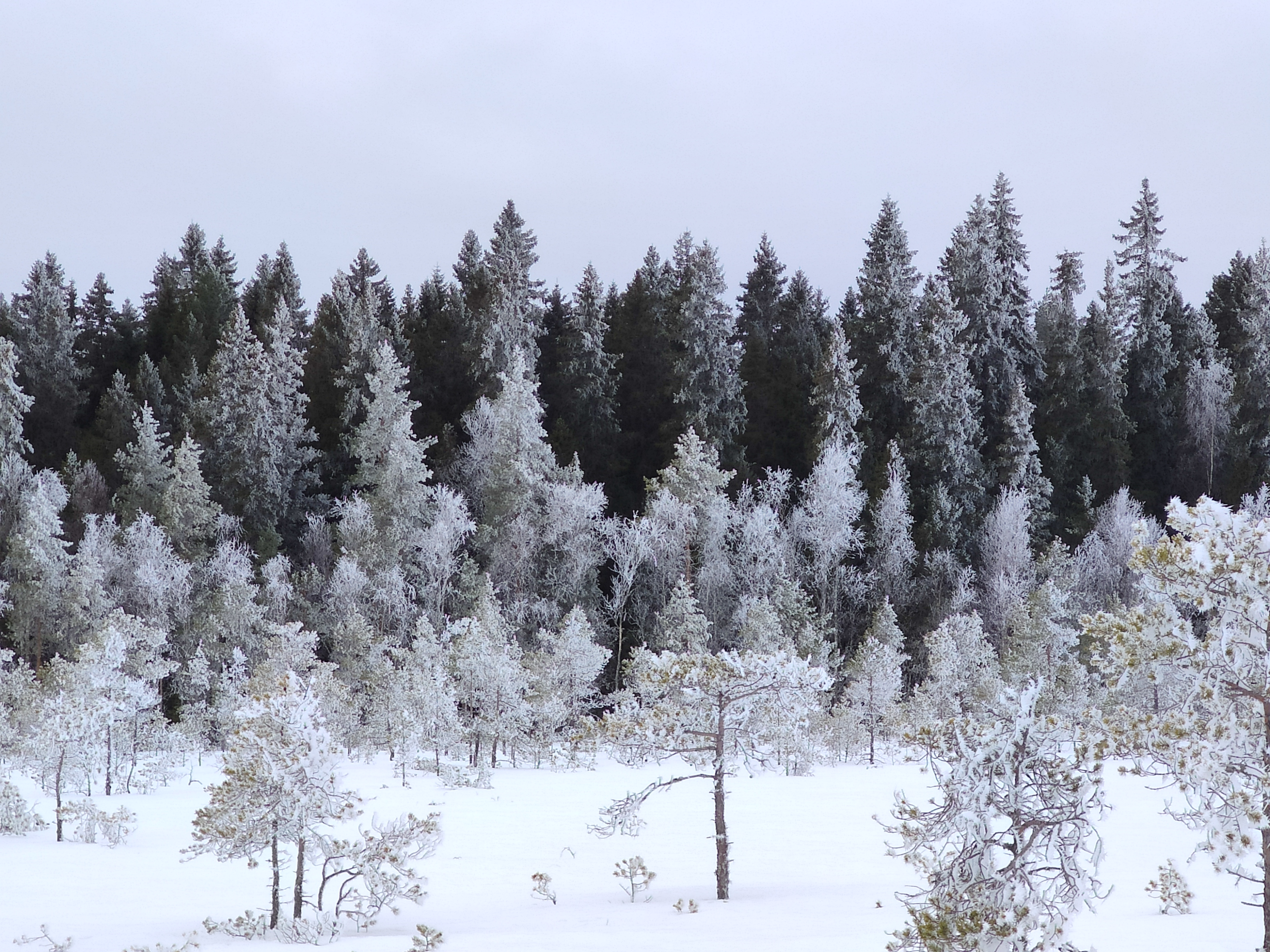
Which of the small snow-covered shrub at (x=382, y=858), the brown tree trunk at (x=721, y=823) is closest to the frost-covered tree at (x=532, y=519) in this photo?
the brown tree trunk at (x=721, y=823)

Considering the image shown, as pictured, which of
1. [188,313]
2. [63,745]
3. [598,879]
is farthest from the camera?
[188,313]

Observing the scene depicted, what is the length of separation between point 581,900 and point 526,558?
32.4m

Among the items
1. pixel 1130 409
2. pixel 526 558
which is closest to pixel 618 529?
pixel 526 558

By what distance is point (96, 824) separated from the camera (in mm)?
21172

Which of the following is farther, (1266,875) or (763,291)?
(763,291)

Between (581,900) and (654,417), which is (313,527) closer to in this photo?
(654,417)

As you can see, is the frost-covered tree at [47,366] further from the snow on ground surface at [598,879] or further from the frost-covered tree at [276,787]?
the frost-covered tree at [276,787]

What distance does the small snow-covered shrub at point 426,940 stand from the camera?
11539 mm

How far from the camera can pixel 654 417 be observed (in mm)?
57469

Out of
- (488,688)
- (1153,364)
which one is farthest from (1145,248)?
(488,688)

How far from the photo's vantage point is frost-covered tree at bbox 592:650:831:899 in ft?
49.4

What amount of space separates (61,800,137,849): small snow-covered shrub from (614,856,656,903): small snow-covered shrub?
961 cm

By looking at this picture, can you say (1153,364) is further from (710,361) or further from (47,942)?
(47,942)

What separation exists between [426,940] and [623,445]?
45.2 meters
